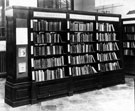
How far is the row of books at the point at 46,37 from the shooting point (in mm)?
5984

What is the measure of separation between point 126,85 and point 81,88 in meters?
2.06

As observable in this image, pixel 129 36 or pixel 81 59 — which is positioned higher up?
pixel 129 36

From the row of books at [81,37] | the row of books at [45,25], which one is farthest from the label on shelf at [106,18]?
the row of books at [45,25]

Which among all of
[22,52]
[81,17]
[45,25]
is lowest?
[22,52]

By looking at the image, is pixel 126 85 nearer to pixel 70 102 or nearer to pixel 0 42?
pixel 70 102

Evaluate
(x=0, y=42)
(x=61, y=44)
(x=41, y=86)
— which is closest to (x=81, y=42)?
(x=61, y=44)

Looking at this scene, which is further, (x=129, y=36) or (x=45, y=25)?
(x=129, y=36)

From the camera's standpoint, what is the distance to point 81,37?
7.04 m

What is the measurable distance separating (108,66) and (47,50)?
272cm

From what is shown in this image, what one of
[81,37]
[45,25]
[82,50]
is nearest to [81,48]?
[82,50]

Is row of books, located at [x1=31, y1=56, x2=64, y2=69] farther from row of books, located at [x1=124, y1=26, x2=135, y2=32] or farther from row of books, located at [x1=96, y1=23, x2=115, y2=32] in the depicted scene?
row of books, located at [x1=124, y1=26, x2=135, y2=32]

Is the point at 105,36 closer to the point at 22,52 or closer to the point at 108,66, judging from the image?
the point at 108,66

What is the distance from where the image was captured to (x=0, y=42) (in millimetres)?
9234

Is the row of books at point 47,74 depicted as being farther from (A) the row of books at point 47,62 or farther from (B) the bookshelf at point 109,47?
(B) the bookshelf at point 109,47
